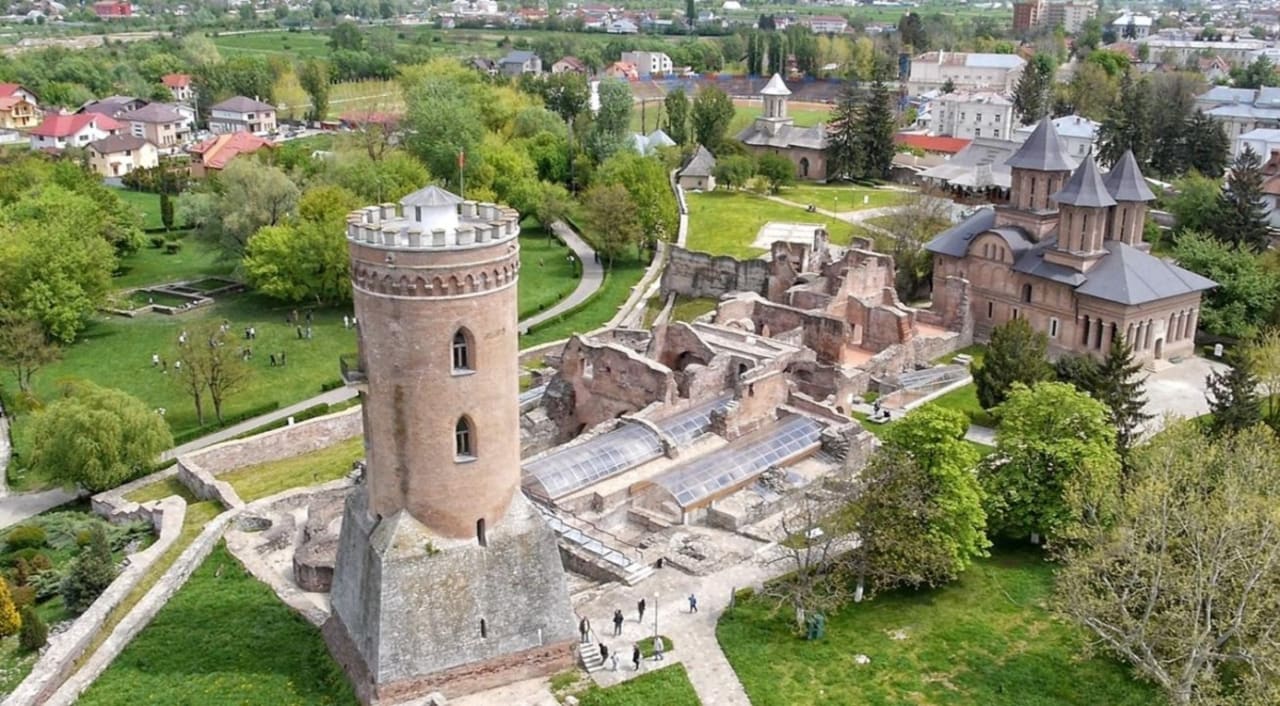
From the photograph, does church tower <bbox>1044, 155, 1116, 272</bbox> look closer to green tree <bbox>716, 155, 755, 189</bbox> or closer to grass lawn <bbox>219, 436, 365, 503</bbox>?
grass lawn <bbox>219, 436, 365, 503</bbox>

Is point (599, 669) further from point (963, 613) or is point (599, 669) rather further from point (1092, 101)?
point (1092, 101)

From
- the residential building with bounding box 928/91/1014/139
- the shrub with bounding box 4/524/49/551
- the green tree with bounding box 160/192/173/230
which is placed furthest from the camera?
the residential building with bounding box 928/91/1014/139

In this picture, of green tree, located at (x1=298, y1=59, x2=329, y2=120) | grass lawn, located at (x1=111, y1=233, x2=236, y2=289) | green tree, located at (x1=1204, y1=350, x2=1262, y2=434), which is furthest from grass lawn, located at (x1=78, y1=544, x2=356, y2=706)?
green tree, located at (x1=298, y1=59, x2=329, y2=120)

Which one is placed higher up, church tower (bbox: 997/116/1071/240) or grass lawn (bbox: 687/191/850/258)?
church tower (bbox: 997/116/1071/240)

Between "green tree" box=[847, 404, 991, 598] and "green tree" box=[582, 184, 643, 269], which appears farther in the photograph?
"green tree" box=[582, 184, 643, 269]

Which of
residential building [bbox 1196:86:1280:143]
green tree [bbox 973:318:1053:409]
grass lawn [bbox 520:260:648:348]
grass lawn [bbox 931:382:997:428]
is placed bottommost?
grass lawn [bbox 520:260:648:348]

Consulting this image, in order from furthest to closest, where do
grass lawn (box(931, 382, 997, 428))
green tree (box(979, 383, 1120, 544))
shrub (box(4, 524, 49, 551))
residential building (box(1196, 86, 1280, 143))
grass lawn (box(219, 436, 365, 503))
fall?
1. residential building (box(1196, 86, 1280, 143))
2. grass lawn (box(931, 382, 997, 428))
3. grass lawn (box(219, 436, 365, 503))
4. shrub (box(4, 524, 49, 551))
5. green tree (box(979, 383, 1120, 544))

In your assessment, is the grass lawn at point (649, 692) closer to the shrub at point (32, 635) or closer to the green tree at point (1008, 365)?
the shrub at point (32, 635)
